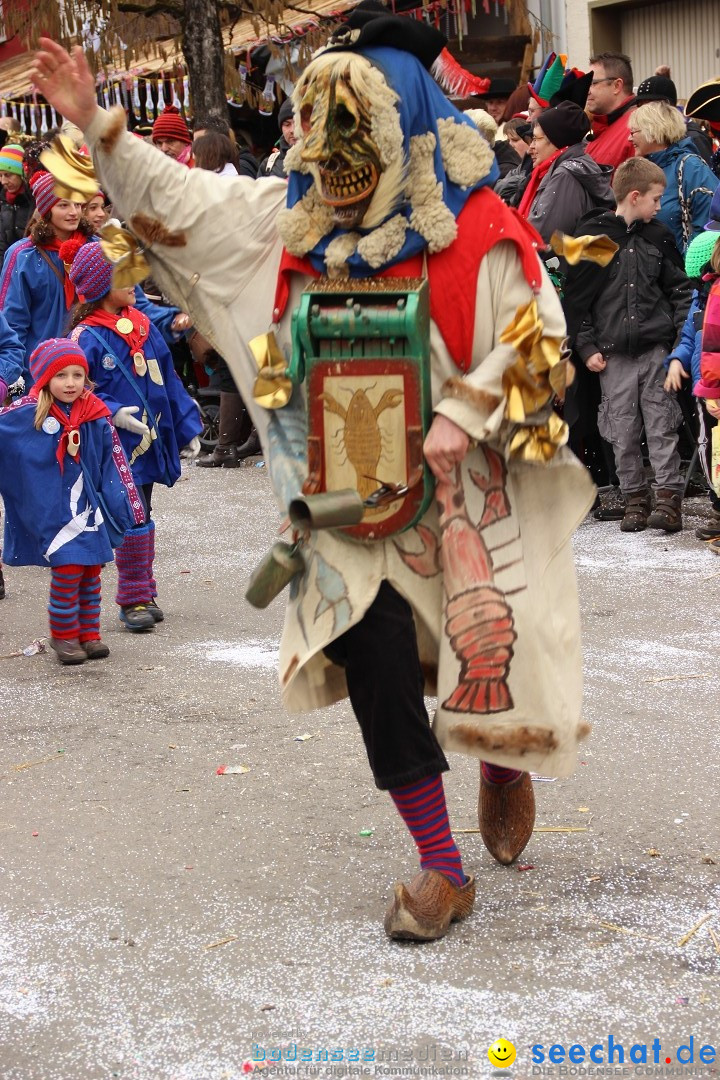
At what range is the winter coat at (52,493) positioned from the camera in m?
6.20

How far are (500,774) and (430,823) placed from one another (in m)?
0.34

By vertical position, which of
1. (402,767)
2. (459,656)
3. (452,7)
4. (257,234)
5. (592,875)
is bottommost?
(592,875)

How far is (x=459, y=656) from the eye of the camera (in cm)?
341

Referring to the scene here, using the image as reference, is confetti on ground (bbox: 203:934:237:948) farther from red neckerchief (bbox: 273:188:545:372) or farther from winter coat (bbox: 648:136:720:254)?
winter coat (bbox: 648:136:720:254)

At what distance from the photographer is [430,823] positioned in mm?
3562

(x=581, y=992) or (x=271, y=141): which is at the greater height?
(x=271, y=141)

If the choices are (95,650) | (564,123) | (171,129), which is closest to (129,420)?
(95,650)

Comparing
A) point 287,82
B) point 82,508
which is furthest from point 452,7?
point 82,508

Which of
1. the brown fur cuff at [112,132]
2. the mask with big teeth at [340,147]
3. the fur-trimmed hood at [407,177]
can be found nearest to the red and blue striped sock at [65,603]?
the brown fur cuff at [112,132]

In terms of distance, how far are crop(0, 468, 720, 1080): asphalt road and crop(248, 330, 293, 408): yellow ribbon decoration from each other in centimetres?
130

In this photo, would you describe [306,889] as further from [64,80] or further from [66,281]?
[66,281]

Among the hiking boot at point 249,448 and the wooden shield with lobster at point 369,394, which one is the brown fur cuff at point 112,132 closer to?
the wooden shield with lobster at point 369,394

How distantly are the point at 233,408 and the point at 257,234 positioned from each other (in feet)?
22.9

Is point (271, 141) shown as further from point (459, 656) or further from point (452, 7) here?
point (459, 656)
